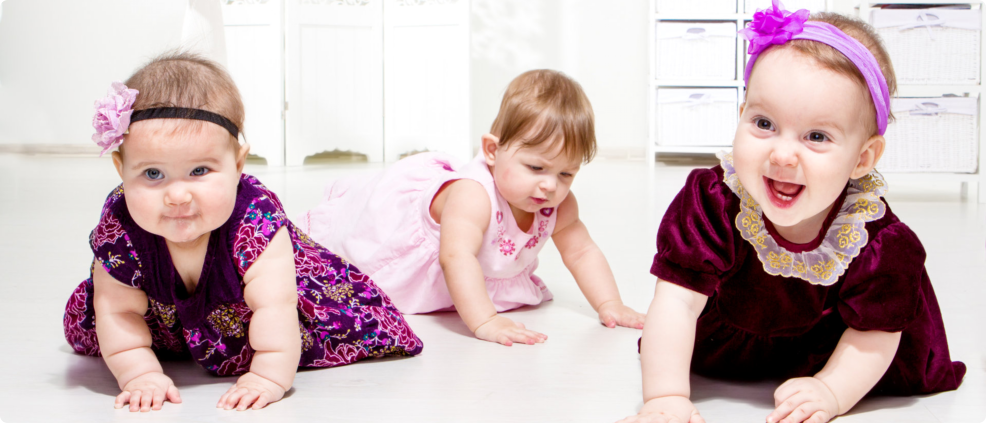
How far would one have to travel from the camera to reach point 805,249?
880mm

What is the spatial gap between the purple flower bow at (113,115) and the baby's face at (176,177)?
0.05 ft

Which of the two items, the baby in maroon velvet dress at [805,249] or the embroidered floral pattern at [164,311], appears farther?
the embroidered floral pattern at [164,311]

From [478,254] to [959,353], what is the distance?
71 cm

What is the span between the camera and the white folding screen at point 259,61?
13.2 ft

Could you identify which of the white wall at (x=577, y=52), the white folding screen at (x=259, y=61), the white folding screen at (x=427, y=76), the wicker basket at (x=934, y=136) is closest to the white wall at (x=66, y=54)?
the white folding screen at (x=259, y=61)

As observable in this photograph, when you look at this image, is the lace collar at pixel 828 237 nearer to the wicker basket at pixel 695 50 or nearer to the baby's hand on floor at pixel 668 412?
the baby's hand on floor at pixel 668 412

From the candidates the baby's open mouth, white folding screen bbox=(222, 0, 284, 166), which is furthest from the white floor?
white folding screen bbox=(222, 0, 284, 166)

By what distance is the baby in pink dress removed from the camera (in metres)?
1.29

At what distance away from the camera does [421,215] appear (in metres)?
1.50

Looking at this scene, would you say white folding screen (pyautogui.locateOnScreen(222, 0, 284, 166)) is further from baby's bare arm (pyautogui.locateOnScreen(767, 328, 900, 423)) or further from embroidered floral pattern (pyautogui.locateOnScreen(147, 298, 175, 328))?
baby's bare arm (pyautogui.locateOnScreen(767, 328, 900, 423))

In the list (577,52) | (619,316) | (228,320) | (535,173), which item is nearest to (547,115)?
(535,173)

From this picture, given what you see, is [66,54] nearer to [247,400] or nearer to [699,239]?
[247,400]

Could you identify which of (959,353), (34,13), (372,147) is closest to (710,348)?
(959,353)

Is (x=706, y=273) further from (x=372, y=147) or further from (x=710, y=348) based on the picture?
(x=372, y=147)
